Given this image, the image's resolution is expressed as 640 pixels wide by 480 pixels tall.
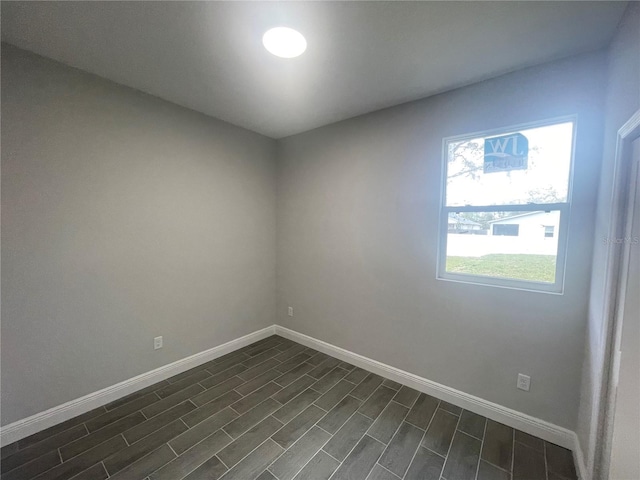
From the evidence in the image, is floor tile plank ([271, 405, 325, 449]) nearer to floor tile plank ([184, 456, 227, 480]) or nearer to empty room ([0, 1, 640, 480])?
empty room ([0, 1, 640, 480])

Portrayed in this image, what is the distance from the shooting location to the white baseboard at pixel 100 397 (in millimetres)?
1695

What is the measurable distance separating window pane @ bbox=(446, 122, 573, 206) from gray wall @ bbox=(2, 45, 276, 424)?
232 centimetres

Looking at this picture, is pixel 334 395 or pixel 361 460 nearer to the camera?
pixel 361 460

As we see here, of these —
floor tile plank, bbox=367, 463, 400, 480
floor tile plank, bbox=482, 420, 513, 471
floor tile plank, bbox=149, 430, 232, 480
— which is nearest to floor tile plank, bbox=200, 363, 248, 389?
floor tile plank, bbox=149, 430, 232, 480

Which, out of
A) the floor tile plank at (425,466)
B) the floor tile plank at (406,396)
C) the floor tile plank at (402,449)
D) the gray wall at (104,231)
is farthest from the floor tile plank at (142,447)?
the floor tile plank at (406,396)

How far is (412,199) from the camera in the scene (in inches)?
89.7

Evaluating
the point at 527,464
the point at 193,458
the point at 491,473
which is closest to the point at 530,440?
the point at 527,464

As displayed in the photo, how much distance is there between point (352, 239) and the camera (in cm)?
271

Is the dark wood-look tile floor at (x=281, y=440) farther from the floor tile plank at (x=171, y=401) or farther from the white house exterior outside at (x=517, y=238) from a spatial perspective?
the white house exterior outside at (x=517, y=238)

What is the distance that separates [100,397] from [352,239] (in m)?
2.61

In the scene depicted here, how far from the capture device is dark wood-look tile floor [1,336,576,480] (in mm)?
1508

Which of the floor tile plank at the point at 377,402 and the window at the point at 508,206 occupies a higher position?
the window at the point at 508,206

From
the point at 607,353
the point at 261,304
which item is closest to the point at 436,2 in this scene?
the point at 607,353

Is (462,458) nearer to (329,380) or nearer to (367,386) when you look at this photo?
(367,386)
